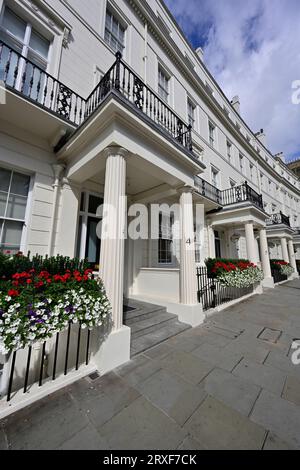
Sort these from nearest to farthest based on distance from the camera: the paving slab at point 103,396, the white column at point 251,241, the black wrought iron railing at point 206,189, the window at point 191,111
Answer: the paving slab at point 103,396, the white column at point 251,241, the black wrought iron railing at point 206,189, the window at point 191,111

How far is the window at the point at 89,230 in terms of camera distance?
16.6 feet

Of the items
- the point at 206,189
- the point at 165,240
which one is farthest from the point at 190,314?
the point at 206,189

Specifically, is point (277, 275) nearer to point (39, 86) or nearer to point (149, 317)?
point (149, 317)

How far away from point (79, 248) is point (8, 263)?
241cm

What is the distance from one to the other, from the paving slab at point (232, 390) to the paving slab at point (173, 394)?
165 mm

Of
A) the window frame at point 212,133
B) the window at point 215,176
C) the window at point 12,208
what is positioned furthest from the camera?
the window frame at point 212,133

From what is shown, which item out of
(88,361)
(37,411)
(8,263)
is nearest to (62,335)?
(88,361)

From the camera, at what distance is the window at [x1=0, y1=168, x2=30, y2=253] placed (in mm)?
3812

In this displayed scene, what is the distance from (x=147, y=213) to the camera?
22.3ft

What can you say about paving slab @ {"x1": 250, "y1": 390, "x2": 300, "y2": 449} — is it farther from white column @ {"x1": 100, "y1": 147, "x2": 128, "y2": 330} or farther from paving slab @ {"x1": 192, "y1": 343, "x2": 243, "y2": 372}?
white column @ {"x1": 100, "y1": 147, "x2": 128, "y2": 330}

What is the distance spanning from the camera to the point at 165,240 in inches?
292

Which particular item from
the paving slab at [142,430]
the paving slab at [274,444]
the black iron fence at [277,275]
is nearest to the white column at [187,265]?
the paving slab at [142,430]

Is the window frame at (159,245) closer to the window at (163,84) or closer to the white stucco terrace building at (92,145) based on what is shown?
the white stucco terrace building at (92,145)

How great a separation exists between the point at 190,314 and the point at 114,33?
31.2ft
